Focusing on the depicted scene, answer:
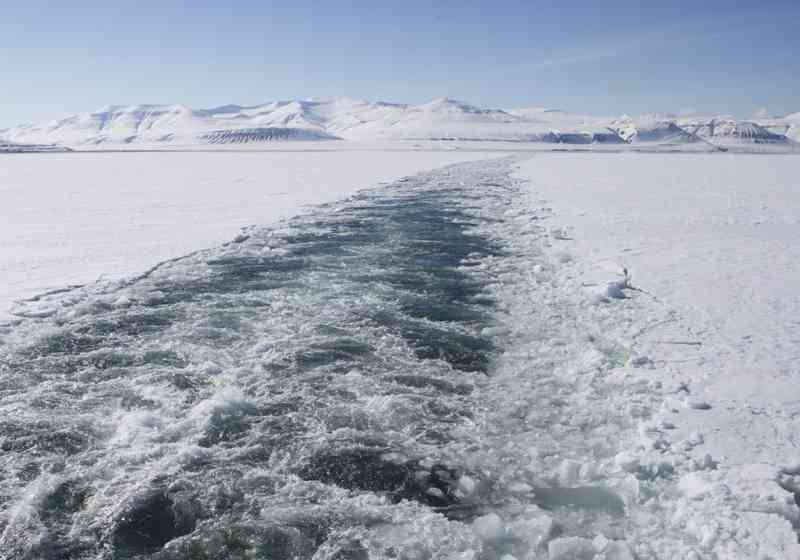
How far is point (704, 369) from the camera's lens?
561 cm

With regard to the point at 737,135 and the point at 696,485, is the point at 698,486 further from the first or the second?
the point at 737,135

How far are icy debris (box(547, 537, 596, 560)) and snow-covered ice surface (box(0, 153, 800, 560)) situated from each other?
0.5 inches

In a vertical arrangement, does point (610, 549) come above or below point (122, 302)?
below

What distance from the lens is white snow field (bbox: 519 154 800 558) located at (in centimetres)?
360

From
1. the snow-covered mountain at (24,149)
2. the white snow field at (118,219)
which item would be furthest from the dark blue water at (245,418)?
the snow-covered mountain at (24,149)

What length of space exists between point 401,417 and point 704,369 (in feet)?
9.64

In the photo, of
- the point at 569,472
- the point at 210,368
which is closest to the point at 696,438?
the point at 569,472

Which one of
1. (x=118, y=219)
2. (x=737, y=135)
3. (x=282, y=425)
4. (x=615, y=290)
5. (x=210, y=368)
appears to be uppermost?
(x=737, y=135)

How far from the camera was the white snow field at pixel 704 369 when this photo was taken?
11.8 feet

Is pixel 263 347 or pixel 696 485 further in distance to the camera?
pixel 263 347

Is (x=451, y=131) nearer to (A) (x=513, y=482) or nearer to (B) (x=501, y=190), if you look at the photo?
(B) (x=501, y=190)

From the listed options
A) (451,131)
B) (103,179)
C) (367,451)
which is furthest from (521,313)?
(451,131)

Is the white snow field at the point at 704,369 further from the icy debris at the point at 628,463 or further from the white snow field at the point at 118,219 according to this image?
the white snow field at the point at 118,219

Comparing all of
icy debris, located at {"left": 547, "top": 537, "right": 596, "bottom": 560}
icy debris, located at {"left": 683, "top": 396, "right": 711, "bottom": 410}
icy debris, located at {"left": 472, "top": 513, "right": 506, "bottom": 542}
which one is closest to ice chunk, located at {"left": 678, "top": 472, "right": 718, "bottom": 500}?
icy debris, located at {"left": 547, "top": 537, "right": 596, "bottom": 560}
